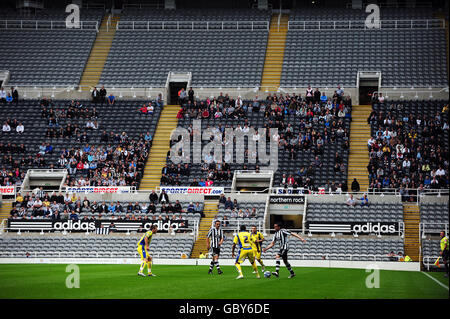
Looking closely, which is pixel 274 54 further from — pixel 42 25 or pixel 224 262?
pixel 224 262

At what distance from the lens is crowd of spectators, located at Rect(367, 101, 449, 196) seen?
38625 millimetres

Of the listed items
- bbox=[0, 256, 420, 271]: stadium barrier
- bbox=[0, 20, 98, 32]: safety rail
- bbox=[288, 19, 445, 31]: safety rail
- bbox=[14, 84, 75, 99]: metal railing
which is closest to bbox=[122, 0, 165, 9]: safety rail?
bbox=[0, 20, 98, 32]: safety rail

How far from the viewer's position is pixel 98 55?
175 ft

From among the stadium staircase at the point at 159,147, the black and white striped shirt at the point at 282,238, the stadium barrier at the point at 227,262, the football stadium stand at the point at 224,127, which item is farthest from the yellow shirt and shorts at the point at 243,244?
the stadium staircase at the point at 159,147

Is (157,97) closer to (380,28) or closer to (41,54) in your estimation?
(41,54)

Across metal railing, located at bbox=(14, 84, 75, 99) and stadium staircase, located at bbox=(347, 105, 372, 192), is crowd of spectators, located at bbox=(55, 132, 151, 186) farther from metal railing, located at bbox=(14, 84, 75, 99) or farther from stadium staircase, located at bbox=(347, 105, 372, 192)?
stadium staircase, located at bbox=(347, 105, 372, 192)

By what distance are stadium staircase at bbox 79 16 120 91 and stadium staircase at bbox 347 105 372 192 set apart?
17.5m

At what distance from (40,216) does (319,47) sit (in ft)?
75.1

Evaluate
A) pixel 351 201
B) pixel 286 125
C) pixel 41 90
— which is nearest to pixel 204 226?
pixel 351 201

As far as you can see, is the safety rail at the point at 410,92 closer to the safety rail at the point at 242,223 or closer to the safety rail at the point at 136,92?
the safety rail at the point at 242,223

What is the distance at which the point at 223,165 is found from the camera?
136 feet

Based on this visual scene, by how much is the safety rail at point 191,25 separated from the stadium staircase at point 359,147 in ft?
38.6

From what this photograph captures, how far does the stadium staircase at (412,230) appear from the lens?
34.3 metres
